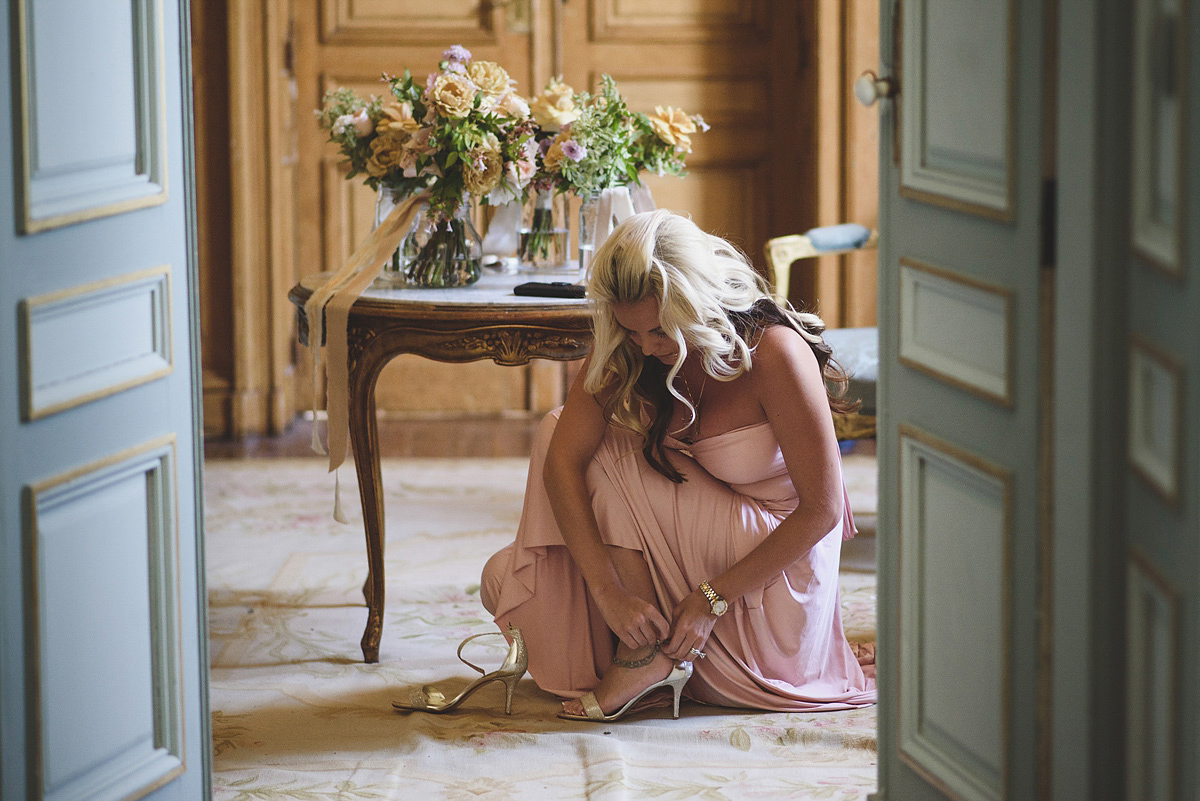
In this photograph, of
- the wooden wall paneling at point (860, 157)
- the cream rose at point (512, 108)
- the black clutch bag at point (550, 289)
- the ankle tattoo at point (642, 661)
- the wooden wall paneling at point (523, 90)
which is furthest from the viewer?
the wooden wall paneling at point (523, 90)

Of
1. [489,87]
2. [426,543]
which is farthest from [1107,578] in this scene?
[426,543]

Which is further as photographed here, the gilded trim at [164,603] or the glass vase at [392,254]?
the glass vase at [392,254]

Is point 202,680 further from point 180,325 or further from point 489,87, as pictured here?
point 489,87

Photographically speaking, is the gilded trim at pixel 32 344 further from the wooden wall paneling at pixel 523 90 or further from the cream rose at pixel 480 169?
the wooden wall paneling at pixel 523 90

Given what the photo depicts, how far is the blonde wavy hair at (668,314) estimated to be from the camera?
2.19 metres

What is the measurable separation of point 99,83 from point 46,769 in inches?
31.8

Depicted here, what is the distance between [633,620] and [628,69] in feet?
10.3

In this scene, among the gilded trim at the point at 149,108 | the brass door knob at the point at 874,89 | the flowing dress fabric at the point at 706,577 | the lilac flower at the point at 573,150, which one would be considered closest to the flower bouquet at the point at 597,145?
the lilac flower at the point at 573,150

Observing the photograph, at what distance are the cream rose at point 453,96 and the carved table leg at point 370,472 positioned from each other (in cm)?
52

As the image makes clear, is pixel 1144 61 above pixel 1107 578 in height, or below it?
above

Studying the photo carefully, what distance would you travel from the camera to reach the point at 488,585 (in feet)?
8.19

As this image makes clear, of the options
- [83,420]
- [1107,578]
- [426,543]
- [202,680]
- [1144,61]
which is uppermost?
[1144,61]

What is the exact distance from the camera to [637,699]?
2.36m

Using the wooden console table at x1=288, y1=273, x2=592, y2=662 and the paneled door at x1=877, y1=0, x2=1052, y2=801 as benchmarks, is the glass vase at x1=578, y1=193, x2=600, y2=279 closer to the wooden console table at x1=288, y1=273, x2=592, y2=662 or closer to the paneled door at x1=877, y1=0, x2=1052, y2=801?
the wooden console table at x1=288, y1=273, x2=592, y2=662
